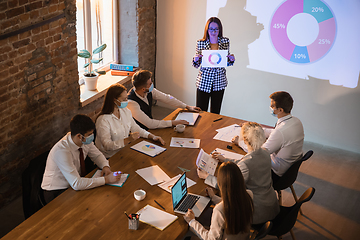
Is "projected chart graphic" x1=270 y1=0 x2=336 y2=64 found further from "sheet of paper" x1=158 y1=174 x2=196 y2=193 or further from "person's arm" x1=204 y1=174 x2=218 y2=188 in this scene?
"sheet of paper" x1=158 y1=174 x2=196 y2=193

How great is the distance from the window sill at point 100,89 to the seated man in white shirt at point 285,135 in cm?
226

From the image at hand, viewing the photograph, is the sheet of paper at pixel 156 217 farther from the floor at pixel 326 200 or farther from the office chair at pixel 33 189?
the floor at pixel 326 200

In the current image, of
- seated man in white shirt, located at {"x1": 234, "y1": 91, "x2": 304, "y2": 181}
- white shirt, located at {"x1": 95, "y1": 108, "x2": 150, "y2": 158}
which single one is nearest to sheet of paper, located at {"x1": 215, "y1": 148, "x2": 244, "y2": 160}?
seated man in white shirt, located at {"x1": 234, "y1": 91, "x2": 304, "y2": 181}

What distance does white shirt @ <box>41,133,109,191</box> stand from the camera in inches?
111

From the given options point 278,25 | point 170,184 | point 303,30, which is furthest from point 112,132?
point 303,30

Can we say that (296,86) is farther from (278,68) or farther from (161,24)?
(161,24)

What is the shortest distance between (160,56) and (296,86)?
247cm

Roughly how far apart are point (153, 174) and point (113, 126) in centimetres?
82

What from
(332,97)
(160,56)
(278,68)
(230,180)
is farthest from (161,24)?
(230,180)

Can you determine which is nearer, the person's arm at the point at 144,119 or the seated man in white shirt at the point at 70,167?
the seated man in white shirt at the point at 70,167

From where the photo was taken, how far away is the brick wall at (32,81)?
11.4 feet

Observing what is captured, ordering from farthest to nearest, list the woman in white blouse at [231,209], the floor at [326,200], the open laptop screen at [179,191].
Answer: the floor at [326,200] < the open laptop screen at [179,191] < the woman in white blouse at [231,209]

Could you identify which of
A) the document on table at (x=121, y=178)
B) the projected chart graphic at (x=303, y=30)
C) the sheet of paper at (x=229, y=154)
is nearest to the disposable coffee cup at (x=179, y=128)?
the sheet of paper at (x=229, y=154)

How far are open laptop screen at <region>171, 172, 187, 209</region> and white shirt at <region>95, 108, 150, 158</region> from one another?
973 millimetres
